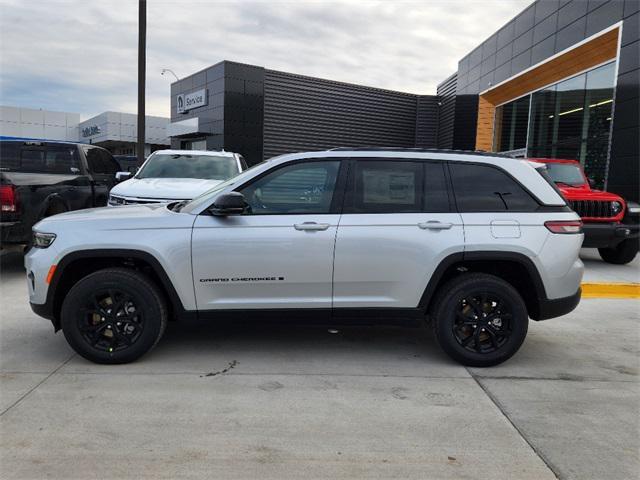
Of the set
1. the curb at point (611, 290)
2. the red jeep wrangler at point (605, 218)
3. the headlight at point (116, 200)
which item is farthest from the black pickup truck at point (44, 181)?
the red jeep wrangler at point (605, 218)

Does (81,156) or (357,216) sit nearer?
(357,216)

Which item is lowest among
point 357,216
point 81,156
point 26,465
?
point 26,465

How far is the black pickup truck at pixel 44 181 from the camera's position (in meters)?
6.81

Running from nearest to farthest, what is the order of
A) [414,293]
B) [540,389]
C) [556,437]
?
[556,437]
[540,389]
[414,293]

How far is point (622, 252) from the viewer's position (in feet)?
31.5

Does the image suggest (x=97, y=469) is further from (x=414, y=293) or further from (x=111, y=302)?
(x=414, y=293)

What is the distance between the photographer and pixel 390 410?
3412mm

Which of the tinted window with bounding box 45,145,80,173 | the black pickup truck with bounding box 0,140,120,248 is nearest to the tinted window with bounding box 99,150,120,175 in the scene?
the black pickup truck with bounding box 0,140,120,248

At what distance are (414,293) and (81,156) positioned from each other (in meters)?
6.89

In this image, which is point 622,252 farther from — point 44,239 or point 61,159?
point 61,159

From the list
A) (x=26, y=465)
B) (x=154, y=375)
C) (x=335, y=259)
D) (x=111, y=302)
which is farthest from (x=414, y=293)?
(x=26, y=465)

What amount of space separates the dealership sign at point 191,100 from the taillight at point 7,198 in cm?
2254

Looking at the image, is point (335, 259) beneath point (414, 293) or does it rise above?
above

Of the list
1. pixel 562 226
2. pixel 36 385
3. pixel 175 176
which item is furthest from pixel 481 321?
pixel 175 176
